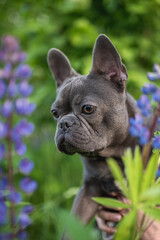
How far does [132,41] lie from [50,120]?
124 cm

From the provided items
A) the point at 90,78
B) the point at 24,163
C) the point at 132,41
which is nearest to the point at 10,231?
the point at 24,163

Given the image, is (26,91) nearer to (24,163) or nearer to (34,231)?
(24,163)

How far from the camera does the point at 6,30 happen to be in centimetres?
477

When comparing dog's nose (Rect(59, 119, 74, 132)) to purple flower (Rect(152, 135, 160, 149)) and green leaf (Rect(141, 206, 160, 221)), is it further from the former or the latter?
green leaf (Rect(141, 206, 160, 221))

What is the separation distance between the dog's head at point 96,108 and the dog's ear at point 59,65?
0.19 m

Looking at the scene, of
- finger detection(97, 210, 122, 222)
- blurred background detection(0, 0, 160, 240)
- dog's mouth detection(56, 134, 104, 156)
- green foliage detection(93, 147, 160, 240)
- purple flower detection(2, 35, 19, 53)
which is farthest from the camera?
blurred background detection(0, 0, 160, 240)

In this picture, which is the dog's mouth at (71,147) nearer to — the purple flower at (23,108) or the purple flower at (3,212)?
the purple flower at (23,108)

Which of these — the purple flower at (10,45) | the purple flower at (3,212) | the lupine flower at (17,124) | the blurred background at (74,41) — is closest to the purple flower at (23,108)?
the lupine flower at (17,124)

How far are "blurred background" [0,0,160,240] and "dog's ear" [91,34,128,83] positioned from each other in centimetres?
145

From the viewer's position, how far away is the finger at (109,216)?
1465mm

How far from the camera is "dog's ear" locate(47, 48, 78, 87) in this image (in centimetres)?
152

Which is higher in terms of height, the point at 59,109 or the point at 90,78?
the point at 90,78

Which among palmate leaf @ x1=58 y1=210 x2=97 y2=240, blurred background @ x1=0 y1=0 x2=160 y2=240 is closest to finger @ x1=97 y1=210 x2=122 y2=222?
palmate leaf @ x1=58 y1=210 x2=97 y2=240

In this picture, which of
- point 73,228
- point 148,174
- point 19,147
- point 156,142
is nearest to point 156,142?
point 156,142
